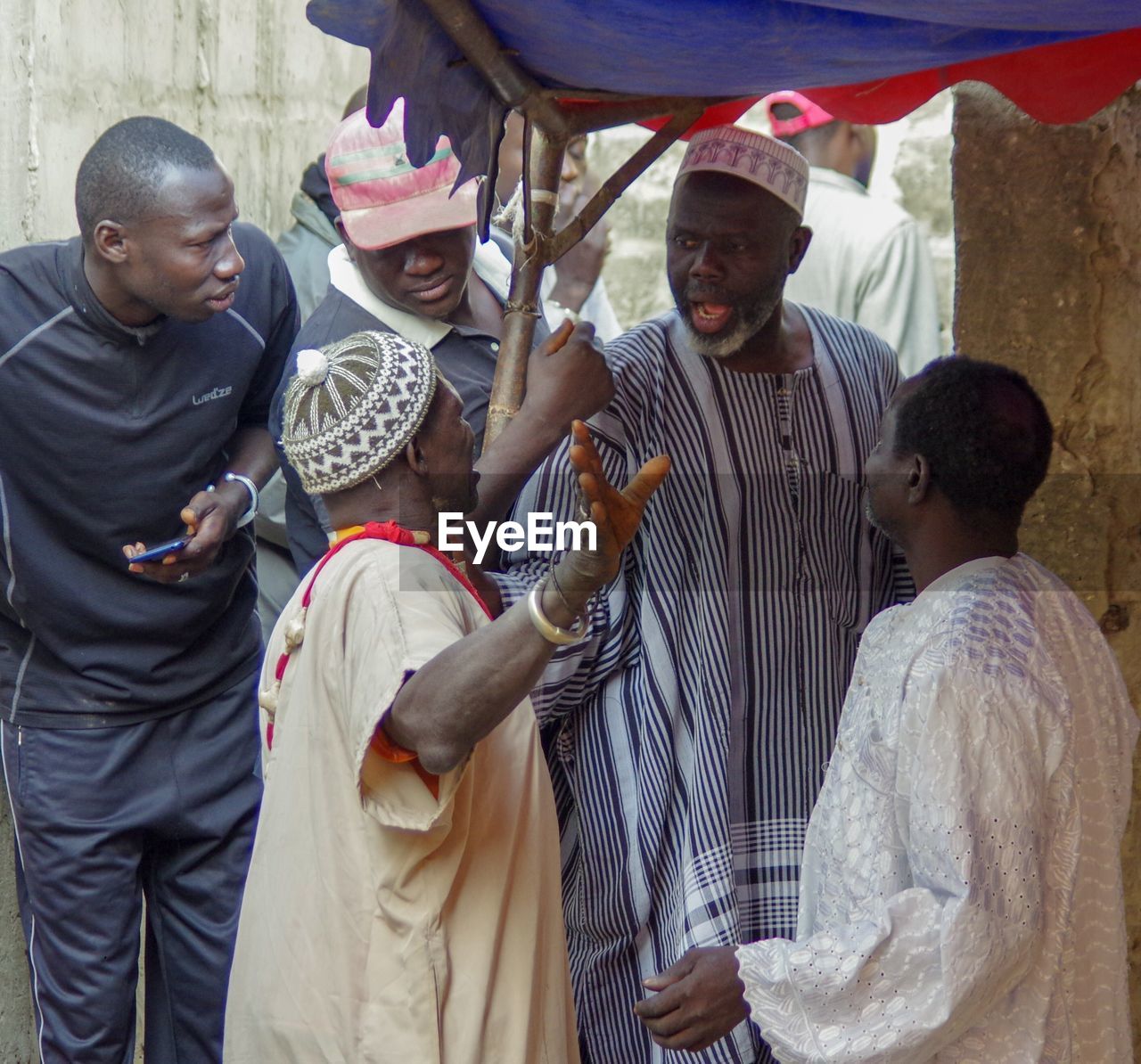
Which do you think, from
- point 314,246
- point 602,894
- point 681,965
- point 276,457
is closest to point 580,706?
point 602,894

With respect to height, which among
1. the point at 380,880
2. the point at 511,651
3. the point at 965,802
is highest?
the point at 511,651

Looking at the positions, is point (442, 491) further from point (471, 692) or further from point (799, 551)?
point (799, 551)

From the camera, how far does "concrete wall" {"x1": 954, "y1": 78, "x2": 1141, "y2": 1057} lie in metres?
3.39

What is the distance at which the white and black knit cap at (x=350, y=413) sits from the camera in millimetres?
2445

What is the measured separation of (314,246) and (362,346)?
7.69 feet

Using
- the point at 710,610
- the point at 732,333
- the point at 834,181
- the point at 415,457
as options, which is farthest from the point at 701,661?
the point at 834,181

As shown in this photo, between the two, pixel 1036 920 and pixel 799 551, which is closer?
pixel 1036 920

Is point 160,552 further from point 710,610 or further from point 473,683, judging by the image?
point 473,683

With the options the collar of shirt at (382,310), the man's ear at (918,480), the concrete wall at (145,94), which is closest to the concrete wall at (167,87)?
the concrete wall at (145,94)

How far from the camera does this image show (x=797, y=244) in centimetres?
356

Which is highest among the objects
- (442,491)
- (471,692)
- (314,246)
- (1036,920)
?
(314,246)

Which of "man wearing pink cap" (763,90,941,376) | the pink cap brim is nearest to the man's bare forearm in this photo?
the pink cap brim

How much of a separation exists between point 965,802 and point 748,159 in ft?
5.21

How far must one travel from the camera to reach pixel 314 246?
15.6 ft
